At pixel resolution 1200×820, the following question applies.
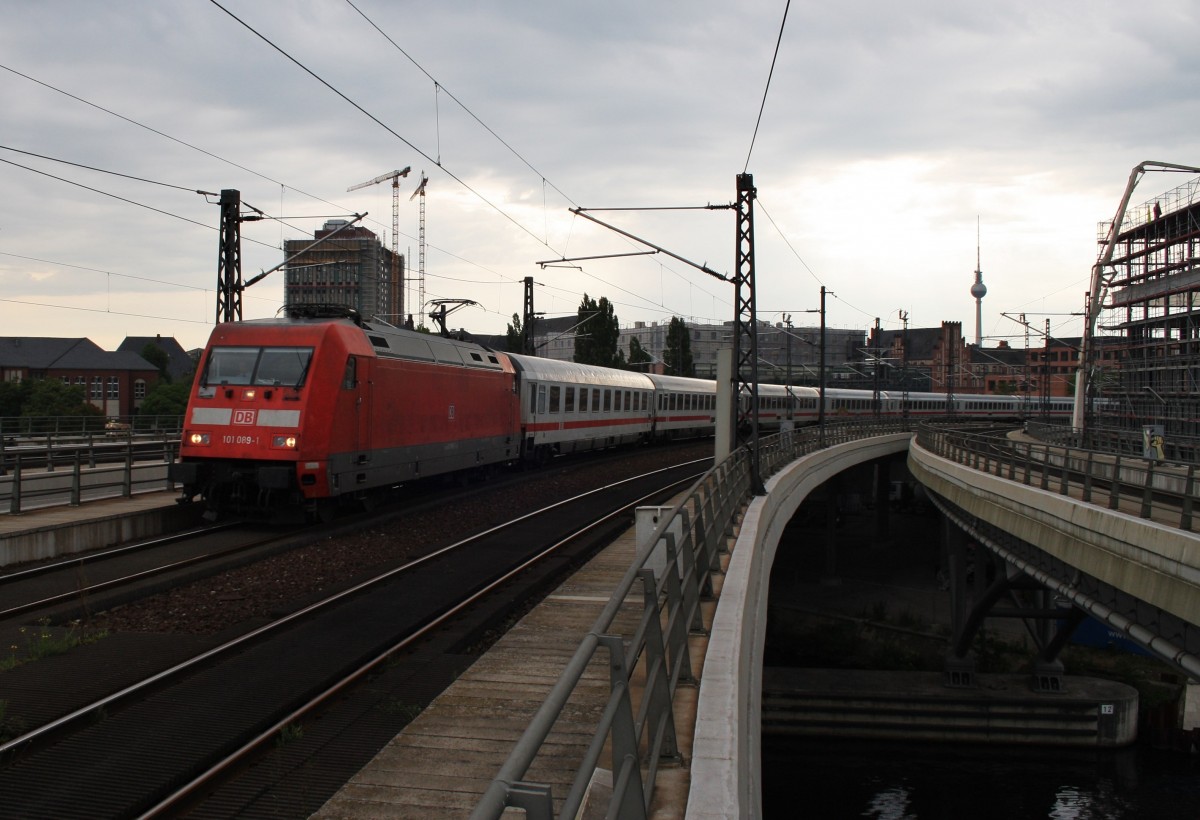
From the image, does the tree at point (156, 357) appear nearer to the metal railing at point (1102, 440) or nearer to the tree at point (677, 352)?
the tree at point (677, 352)

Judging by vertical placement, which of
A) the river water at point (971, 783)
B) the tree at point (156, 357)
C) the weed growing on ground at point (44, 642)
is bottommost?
the river water at point (971, 783)

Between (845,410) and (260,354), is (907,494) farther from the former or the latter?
(260,354)

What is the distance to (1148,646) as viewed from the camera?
1147 cm

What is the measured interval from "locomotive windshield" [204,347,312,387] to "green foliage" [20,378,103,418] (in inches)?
2021

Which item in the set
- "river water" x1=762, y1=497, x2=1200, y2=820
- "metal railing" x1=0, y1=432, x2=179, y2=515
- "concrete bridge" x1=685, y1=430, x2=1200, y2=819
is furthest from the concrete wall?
"river water" x1=762, y1=497, x2=1200, y2=820

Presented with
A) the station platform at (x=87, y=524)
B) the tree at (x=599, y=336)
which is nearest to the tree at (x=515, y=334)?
the tree at (x=599, y=336)

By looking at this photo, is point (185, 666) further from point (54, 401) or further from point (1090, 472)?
point (54, 401)

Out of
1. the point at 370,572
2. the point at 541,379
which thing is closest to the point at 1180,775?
the point at 541,379

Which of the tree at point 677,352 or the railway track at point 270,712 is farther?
the tree at point 677,352

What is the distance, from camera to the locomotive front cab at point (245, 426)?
51.0 feet

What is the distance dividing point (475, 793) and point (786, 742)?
29292mm

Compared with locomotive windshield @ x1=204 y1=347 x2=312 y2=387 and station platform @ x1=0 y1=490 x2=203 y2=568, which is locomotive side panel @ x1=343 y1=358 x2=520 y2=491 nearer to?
locomotive windshield @ x1=204 y1=347 x2=312 y2=387

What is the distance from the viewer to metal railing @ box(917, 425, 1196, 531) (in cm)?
1309

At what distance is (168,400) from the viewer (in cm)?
6481
